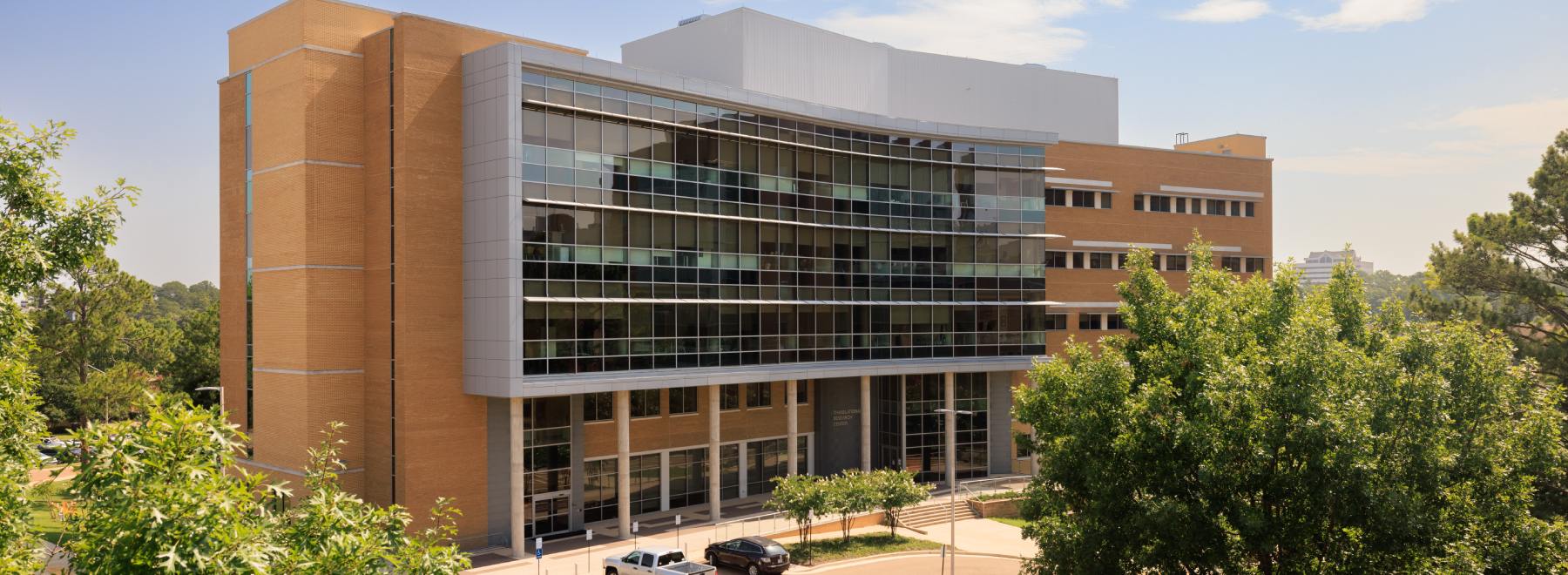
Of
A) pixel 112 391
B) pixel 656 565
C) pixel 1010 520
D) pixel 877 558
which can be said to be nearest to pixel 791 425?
pixel 877 558

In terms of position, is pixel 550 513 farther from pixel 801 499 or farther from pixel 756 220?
pixel 756 220

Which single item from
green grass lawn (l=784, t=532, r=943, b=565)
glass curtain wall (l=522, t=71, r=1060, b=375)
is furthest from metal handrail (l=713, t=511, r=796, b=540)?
glass curtain wall (l=522, t=71, r=1060, b=375)

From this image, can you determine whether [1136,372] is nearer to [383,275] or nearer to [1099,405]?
[1099,405]

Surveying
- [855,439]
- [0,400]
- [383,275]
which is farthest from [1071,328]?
[0,400]

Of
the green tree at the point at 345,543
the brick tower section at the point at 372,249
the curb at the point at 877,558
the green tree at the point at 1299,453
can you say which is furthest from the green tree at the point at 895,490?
the green tree at the point at 345,543

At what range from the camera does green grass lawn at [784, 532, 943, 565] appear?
41.1 m

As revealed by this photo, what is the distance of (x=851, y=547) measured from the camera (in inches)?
1688

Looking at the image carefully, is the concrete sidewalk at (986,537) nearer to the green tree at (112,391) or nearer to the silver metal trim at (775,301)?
the silver metal trim at (775,301)

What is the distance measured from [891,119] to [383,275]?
26345 mm

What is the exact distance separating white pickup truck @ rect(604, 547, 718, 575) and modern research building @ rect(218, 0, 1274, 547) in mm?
5864

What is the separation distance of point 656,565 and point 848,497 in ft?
33.7

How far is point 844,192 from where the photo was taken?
51.8 meters

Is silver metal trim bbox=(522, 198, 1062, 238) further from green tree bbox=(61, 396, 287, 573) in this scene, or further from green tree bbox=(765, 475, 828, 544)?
green tree bbox=(61, 396, 287, 573)

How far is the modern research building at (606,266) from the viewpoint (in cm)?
4000
